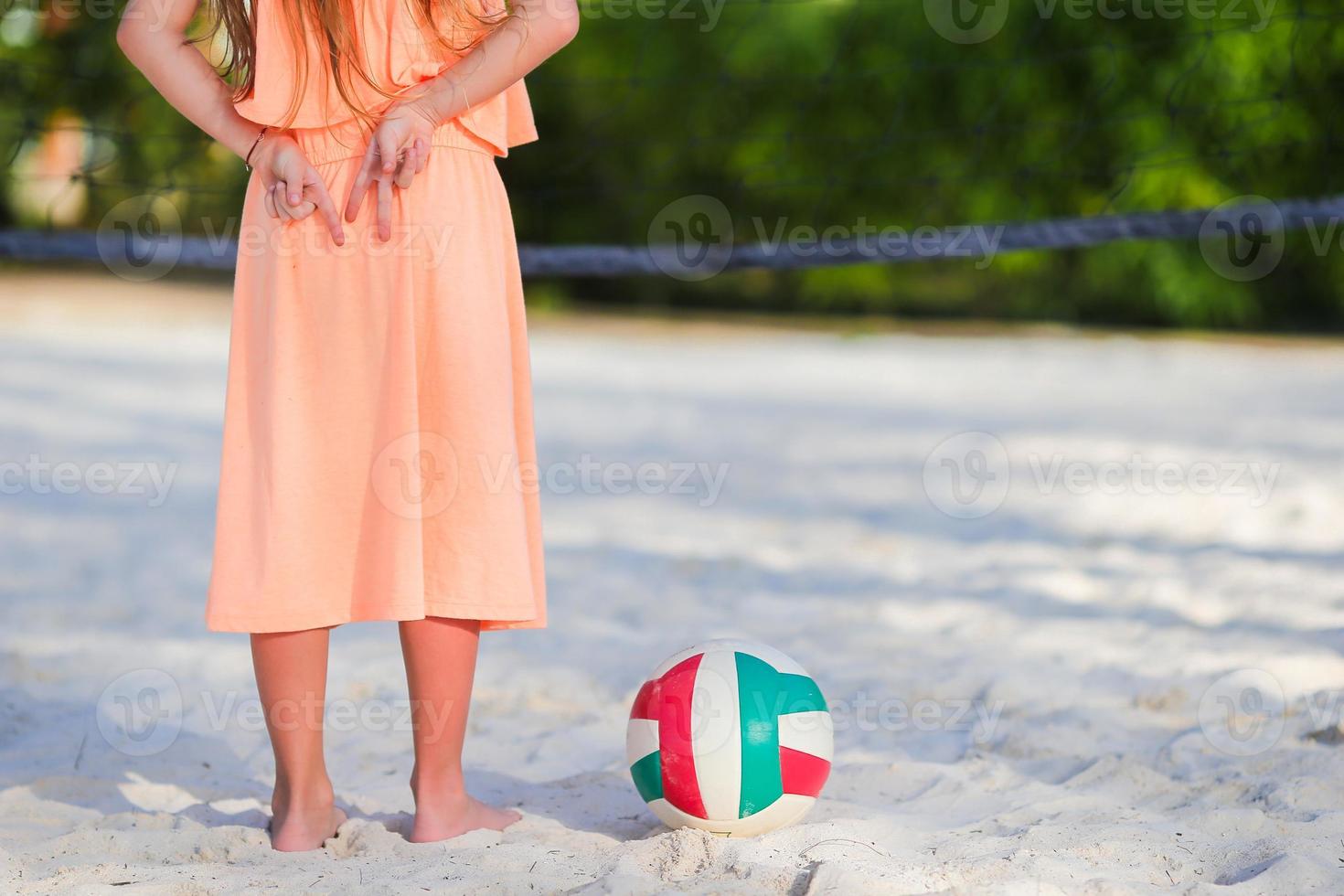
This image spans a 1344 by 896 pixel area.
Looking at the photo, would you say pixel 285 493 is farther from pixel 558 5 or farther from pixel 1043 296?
pixel 1043 296

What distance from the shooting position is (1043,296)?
29.2 feet

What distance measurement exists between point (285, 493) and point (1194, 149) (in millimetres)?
7160

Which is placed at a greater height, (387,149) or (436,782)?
(387,149)

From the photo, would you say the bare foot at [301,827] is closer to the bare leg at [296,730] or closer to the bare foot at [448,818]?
the bare leg at [296,730]

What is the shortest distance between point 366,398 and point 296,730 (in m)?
0.44

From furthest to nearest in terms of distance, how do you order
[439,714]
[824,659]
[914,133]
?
[914,133]
[824,659]
[439,714]

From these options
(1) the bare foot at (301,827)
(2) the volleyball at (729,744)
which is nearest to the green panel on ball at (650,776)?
(2) the volleyball at (729,744)

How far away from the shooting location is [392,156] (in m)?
1.58

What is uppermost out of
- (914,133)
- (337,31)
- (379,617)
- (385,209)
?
(914,133)

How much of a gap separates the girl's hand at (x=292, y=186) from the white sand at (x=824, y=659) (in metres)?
0.80

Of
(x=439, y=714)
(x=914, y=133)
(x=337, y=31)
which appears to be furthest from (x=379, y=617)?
(x=914, y=133)

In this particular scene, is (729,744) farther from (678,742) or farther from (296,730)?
(296,730)

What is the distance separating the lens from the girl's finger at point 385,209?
159 centimetres

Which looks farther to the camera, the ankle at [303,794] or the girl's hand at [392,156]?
the ankle at [303,794]
